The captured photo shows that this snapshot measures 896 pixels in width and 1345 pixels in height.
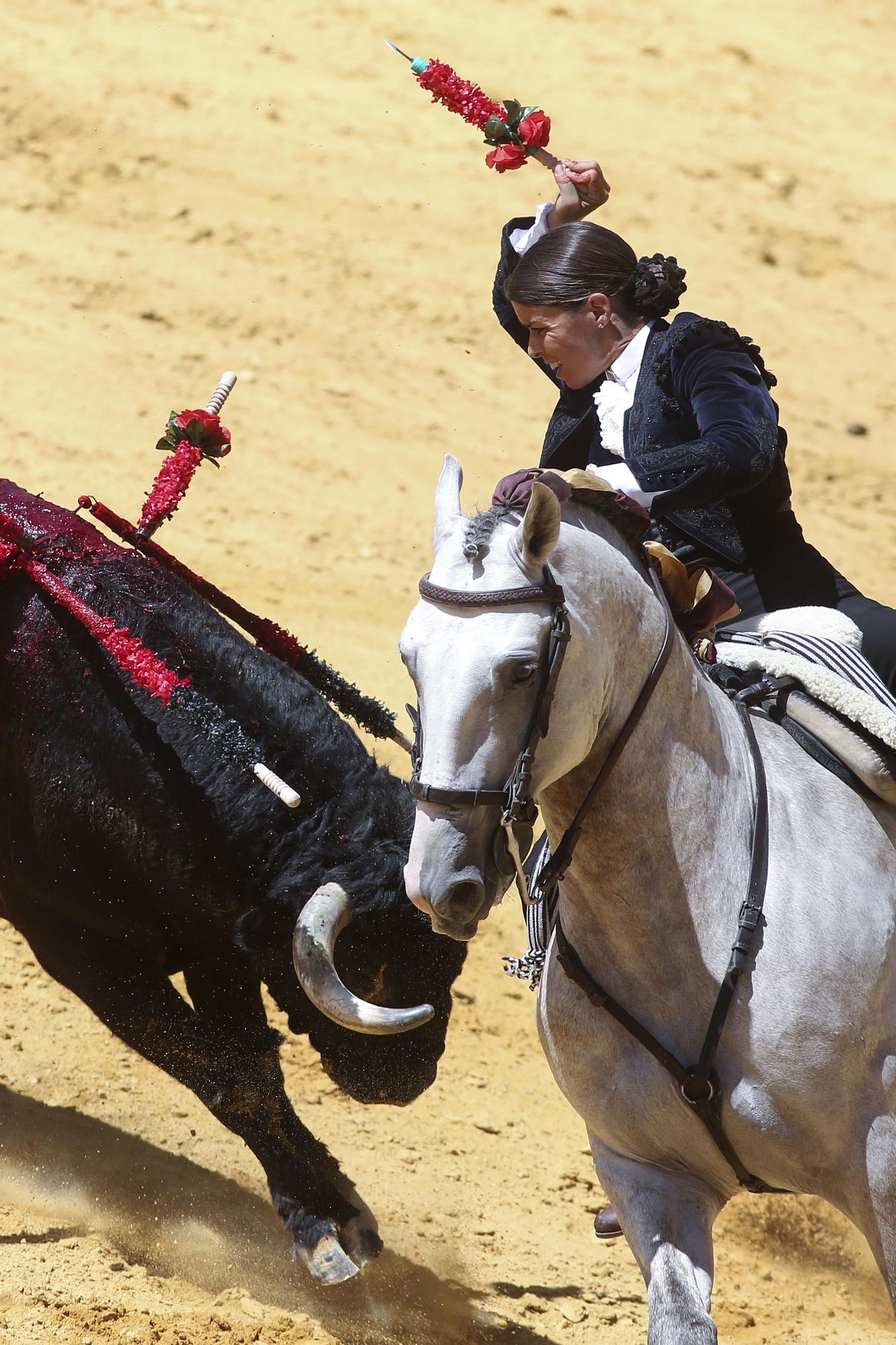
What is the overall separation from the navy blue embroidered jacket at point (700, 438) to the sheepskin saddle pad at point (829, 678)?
7.0 inches

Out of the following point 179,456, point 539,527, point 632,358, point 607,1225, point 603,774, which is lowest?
point 607,1225

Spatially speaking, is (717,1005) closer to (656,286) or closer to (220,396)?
(656,286)

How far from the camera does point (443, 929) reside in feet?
7.85

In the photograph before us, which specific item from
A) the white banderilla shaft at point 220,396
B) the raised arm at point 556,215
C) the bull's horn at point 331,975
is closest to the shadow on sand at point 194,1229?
the bull's horn at point 331,975

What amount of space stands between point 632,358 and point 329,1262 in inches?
99.4

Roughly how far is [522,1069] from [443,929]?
3498 millimetres

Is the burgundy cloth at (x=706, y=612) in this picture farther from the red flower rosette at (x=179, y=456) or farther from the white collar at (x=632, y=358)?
the red flower rosette at (x=179, y=456)

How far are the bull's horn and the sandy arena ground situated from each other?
44.8 inches

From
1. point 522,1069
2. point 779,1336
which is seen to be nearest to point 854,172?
point 522,1069

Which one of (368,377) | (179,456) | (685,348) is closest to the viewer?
(685,348)

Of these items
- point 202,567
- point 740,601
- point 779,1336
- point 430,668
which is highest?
point 430,668

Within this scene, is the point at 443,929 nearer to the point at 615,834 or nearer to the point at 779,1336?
the point at 615,834

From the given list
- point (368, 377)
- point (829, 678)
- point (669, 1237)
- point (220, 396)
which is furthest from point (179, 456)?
point (368, 377)

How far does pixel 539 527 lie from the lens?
236cm
